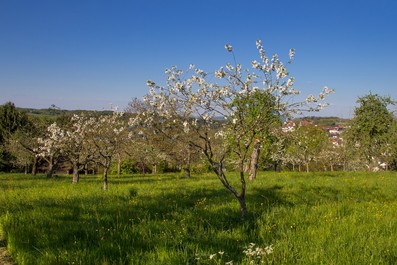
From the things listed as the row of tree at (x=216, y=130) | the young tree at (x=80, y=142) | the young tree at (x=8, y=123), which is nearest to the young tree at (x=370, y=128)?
the row of tree at (x=216, y=130)

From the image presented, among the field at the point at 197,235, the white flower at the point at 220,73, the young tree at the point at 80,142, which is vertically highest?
the white flower at the point at 220,73

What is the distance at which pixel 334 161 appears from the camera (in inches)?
2822

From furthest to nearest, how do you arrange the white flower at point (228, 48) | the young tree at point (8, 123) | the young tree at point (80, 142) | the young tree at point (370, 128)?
the young tree at point (8, 123), the young tree at point (370, 128), the young tree at point (80, 142), the white flower at point (228, 48)

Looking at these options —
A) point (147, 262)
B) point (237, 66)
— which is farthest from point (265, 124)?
point (147, 262)

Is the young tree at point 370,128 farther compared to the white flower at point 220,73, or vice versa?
the young tree at point 370,128

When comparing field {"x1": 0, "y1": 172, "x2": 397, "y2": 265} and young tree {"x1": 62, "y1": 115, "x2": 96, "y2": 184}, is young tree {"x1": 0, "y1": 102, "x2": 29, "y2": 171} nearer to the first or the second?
young tree {"x1": 62, "y1": 115, "x2": 96, "y2": 184}

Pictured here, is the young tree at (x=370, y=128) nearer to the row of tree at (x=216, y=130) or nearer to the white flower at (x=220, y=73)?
the row of tree at (x=216, y=130)

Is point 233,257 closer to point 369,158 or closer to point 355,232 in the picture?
point 355,232

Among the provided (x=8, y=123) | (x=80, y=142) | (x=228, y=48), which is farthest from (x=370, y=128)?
(x=8, y=123)

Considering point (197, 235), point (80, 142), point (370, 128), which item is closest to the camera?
point (197, 235)

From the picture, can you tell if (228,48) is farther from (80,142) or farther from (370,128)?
(370,128)

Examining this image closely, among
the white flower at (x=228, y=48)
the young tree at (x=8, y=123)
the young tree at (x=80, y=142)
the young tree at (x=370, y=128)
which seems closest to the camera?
the white flower at (x=228, y=48)

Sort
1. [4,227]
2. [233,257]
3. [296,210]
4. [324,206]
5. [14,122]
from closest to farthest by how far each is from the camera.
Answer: [233,257] < [4,227] < [296,210] < [324,206] < [14,122]

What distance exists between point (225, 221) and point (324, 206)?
3.82 metres
